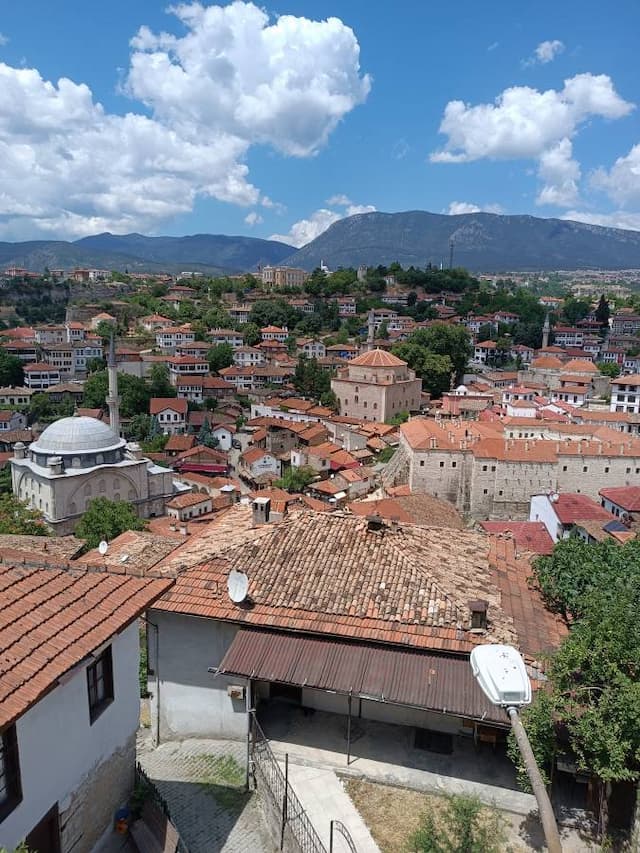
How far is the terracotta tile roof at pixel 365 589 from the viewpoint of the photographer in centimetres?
816

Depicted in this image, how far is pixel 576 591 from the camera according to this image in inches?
419

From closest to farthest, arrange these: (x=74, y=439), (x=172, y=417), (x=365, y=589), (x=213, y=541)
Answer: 1. (x=365, y=589)
2. (x=213, y=541)
3. (x=74, y=439)
4. (x=172, y=417)

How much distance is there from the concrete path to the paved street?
0.57 metres

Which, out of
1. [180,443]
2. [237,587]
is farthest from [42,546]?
[180,443]

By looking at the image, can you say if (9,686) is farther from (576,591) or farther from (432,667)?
(576,591)

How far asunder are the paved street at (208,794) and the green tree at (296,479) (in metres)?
27.7

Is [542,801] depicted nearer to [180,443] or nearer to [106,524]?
[106,524]

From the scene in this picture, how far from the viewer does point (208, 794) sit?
7.70 m

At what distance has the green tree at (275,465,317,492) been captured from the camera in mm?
36562

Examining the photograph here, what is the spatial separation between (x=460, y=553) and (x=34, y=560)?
23.5ft

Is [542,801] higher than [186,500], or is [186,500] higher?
[542,801]

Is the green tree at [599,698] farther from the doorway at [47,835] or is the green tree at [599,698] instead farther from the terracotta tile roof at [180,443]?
the terracotta tile roof at [180,443]

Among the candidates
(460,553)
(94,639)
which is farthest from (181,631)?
(460,553)

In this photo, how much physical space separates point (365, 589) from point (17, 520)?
20286 millimetres
